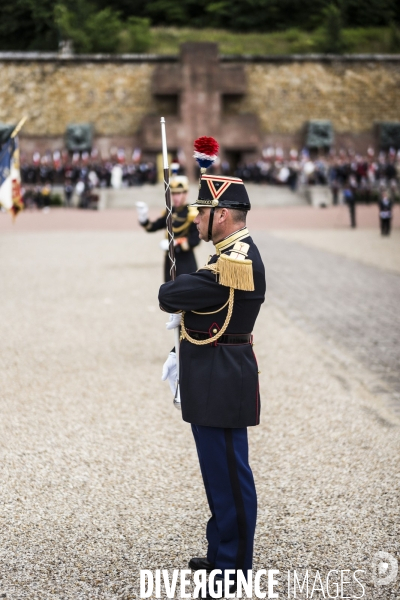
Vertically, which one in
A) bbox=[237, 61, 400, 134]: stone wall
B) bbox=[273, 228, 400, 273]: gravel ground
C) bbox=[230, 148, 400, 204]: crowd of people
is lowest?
bbox=[273, 228, 400, 273]: gravel ground

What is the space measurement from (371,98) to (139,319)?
48845 millimetres

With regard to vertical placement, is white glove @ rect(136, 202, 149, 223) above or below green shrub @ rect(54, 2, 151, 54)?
below

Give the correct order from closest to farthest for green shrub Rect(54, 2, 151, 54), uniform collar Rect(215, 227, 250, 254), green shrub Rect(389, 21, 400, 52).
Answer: uniform collar Rect(215, 227, 250, 254) → green shrub Rect(54, 2, 151, 54) → green shrub Rect(389, 21, 400, 52)

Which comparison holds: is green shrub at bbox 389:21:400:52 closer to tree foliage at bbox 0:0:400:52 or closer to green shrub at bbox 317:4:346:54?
tree foliage at bbox 0:0:400:52

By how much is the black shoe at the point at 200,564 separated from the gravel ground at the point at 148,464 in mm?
93

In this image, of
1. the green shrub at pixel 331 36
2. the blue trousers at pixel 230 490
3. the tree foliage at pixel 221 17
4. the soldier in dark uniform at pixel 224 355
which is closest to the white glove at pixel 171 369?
the soldier in dark uniform at pixel 224 355

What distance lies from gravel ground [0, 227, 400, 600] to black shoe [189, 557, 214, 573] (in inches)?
3.7

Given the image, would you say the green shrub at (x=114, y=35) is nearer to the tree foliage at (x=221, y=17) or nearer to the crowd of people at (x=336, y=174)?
the tree foliage at (x=221, y=17)

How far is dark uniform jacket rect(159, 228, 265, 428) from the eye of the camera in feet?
12.6

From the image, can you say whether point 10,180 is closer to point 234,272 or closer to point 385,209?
point 234,272

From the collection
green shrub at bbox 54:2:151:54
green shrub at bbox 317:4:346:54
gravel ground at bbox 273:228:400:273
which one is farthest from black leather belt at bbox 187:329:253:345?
green shrub at bbox 317:4:346:54

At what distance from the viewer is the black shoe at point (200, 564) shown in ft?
13.7

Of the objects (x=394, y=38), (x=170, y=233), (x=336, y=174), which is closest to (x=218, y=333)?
(x=170, y=233)

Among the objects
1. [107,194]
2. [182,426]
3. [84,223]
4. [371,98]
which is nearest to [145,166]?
[107,194]
